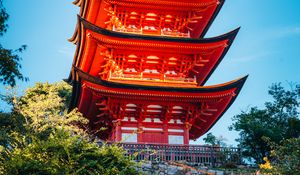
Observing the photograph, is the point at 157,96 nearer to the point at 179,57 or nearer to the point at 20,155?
the point at 179,57

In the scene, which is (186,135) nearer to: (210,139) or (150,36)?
(150,36)

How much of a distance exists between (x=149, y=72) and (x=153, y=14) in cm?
338

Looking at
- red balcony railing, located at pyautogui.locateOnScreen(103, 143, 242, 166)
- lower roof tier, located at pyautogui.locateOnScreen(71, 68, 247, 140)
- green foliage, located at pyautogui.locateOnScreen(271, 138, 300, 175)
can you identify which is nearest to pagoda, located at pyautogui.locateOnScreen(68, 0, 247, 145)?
lower roof tier, located at pyautogui.locateOnScreen(71, 68, 247, 140)

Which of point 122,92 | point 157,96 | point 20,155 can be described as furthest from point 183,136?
point 20,155

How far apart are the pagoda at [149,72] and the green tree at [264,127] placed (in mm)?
6030

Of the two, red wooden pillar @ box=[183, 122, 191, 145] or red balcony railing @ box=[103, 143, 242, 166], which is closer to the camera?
red balcony railing @ box=[103, 143, 242, 166]

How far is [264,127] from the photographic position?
24078 millimetres

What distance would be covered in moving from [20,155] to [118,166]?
2352 mm

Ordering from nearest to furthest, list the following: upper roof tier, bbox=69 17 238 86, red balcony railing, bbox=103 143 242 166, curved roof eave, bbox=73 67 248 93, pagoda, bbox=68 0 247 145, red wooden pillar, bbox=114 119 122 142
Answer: red balcony railing, bbox=103 143 242 166 → curved roof eave, bbox=73 67 248 93 → pagoda, bbox=68 0 247 145 → red wooden pillar, bbox=114 119 122 142 → upper roof tier, bbox=69 17 238 86

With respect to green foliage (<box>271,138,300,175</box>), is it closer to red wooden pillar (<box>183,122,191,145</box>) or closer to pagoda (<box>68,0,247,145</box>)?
pagoda (<box>68,0,247,145</box>)

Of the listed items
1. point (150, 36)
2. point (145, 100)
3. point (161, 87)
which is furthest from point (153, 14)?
point (145, 100)

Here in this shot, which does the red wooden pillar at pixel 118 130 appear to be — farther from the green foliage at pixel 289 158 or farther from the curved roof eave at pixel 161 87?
the green foliage at pixel 289 158

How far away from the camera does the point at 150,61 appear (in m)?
17.9

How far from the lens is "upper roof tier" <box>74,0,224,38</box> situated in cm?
1861
